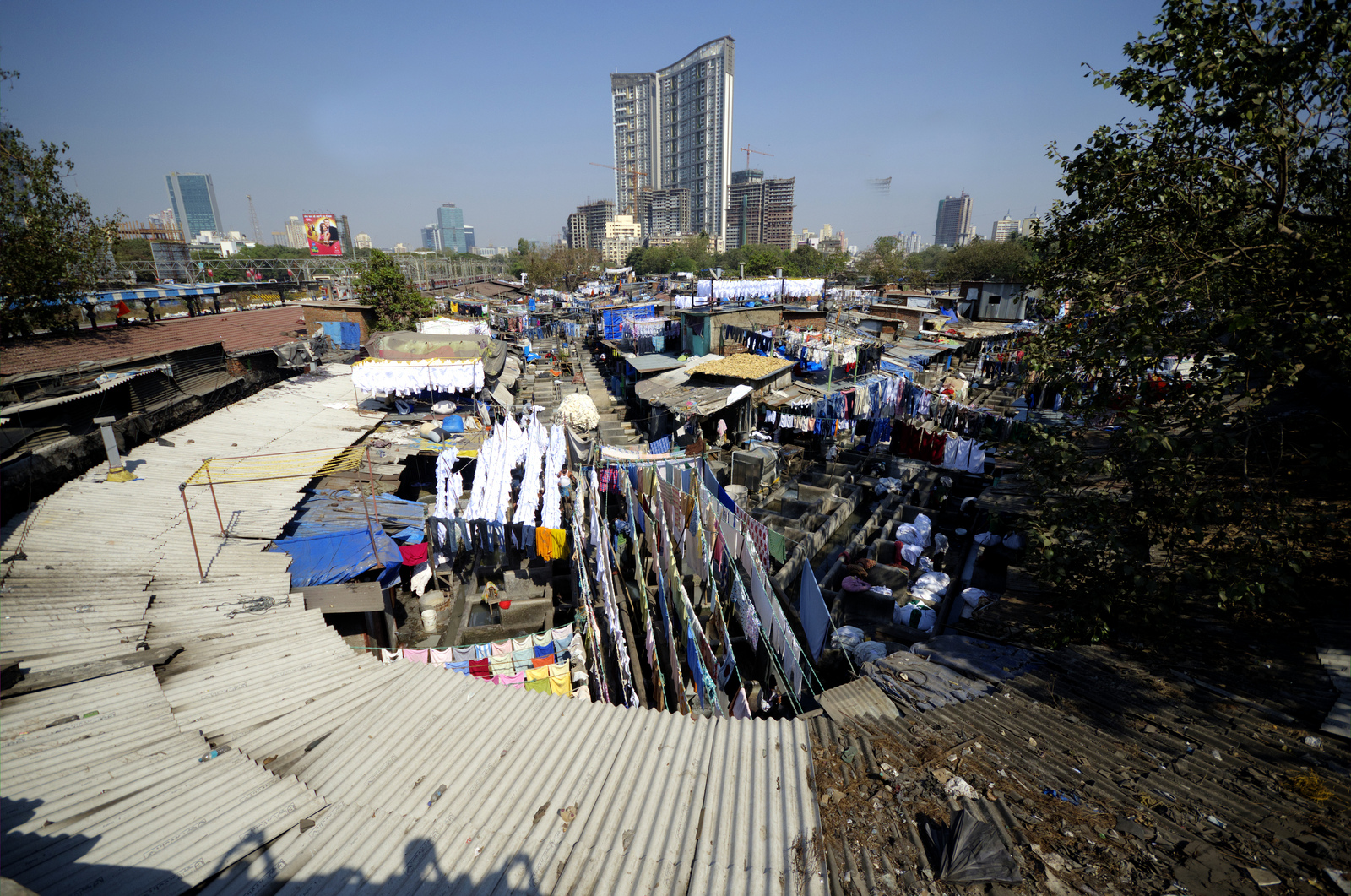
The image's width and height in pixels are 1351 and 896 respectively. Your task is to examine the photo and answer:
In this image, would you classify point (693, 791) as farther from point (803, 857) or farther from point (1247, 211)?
point (1247, 211)

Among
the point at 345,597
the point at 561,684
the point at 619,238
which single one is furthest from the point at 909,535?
the point at 619,238

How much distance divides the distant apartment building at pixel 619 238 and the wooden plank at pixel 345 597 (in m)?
141

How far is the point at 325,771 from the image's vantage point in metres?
5.05

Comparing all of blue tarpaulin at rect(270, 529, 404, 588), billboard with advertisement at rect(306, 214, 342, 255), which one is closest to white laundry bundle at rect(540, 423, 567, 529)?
blue tarpaulin at rect(270, 529, 404, 588)

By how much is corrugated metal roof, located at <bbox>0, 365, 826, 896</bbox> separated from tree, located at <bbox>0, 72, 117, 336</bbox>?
38.5 feet

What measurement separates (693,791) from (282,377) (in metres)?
22.4

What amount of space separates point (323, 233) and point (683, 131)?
13190 centimetres

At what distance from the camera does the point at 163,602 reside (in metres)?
7.32

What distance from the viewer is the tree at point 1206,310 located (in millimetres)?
5117

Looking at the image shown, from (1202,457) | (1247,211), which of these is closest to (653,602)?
(1202,457)

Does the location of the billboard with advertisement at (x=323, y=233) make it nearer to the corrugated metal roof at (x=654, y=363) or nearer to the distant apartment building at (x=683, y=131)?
the corrugated metal roof at (x=654, y=363)

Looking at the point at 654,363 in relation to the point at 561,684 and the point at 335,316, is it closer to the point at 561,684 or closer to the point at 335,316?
the point at 561,684

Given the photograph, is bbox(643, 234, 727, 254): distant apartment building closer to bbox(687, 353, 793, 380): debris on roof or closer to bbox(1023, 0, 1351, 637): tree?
bbox(687, 353, 793, 380): debris on roof

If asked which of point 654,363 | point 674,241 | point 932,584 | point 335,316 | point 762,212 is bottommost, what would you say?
point 932,584
